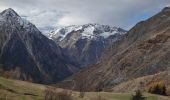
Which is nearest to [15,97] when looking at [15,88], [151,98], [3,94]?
[3,94]

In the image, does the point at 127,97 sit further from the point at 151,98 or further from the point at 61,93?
the point at 61,93

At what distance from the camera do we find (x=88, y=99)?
517ft

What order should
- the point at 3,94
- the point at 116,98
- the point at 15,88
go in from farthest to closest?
the point at 116,98, the point at 15,88, the point at 3,94

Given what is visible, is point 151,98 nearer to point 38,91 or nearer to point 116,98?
point 116,98

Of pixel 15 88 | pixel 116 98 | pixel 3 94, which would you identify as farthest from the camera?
pixel 116 98

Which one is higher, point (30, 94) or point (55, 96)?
point (30, 94)

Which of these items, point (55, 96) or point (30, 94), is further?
point (55, 96)

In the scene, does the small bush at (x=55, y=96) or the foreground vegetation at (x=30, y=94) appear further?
the small bush at (x=55, y=96)

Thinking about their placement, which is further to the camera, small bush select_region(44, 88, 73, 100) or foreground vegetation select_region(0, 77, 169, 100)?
small bush select_region(44, 88, 73, 100)

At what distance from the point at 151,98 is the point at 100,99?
26.0 meters

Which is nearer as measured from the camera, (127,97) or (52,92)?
(52,92)

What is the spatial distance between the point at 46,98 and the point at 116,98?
34158 millimetres

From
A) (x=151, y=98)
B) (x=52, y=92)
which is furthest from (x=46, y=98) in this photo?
(x=151, y=98)

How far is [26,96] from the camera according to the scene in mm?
143625
